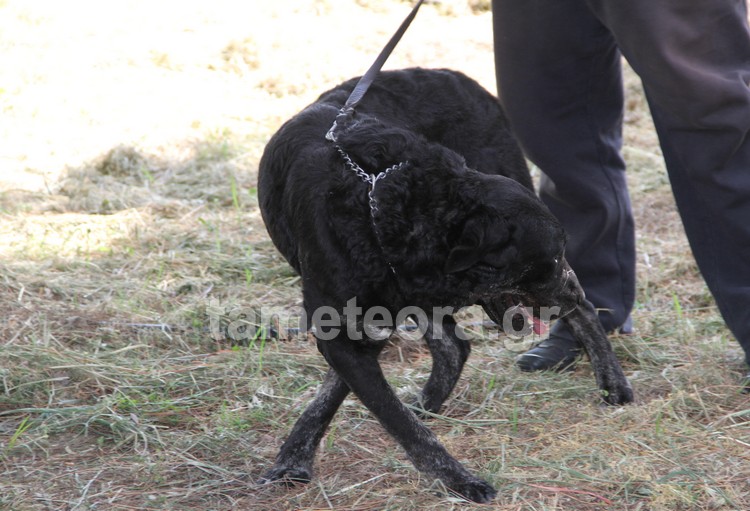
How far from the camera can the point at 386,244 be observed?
2566 millimetres

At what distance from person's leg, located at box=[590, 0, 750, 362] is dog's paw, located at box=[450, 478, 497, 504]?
1.30 meters

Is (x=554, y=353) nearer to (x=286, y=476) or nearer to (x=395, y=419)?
(x=395, y=419)

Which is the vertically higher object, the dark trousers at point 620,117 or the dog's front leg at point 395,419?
the dark trousers at point 620,117

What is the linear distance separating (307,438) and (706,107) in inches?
69.6

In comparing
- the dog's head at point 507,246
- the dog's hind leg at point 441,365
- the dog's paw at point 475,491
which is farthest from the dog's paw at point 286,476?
the dog's head at point 507,246

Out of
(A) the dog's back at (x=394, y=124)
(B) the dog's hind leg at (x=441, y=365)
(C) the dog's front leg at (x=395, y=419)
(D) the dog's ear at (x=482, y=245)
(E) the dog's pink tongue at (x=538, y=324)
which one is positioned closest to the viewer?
(D) the dog's ear at (x=482, y=245)

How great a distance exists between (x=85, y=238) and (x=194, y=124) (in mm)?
2313

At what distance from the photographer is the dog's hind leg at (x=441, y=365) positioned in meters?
3.38

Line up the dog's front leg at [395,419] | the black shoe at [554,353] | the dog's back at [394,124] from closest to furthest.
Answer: the dog's front leg at [395,419] → the dog's back at [394,124] → the black shoe at [554,353]

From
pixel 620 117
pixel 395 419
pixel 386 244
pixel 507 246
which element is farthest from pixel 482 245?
pixel 620 117

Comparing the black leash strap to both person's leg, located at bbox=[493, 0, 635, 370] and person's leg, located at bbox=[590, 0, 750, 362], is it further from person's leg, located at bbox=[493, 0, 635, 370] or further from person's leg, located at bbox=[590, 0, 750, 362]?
person's leg, located at bbox=[590, 0, 750, 362]

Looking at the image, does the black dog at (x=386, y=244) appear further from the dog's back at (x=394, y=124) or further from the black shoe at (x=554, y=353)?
the black shoe at (x=554, y=353)

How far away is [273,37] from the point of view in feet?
29.4

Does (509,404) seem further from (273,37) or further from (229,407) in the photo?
(273,37)
